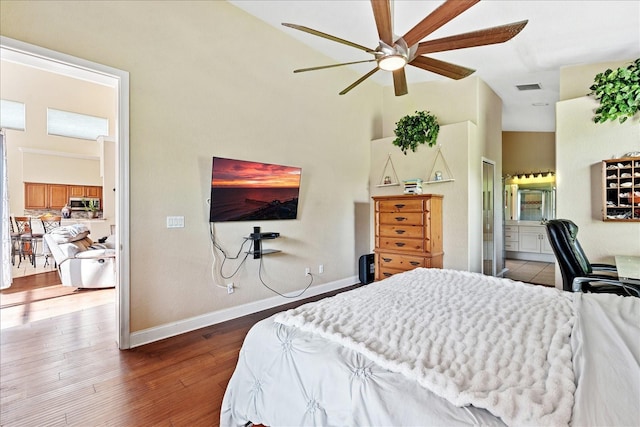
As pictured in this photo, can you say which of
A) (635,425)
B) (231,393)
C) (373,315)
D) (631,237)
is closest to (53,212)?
(231,393)

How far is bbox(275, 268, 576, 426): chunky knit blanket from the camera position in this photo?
837 millimetres

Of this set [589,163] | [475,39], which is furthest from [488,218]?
[475,39]

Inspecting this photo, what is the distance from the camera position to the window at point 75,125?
24.6 ft

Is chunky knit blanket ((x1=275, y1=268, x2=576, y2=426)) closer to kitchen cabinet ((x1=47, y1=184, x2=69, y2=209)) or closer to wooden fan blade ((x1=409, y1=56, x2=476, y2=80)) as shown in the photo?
wooden fan blade ((x1=409, y1=56, x2=476, y2=80))

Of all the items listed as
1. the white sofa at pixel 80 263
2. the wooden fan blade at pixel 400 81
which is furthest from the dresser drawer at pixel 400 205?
the white sofa at pixel 80 263

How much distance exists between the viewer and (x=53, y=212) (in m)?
8.03

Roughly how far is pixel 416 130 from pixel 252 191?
2.59 metres

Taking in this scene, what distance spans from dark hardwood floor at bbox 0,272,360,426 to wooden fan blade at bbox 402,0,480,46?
104 inches

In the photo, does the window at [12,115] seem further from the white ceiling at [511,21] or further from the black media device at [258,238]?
the black media device at [258,238]

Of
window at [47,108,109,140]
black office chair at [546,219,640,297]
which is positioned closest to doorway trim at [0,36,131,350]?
black office chair at [546,219,640,297]

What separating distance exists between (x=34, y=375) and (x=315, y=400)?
241cm

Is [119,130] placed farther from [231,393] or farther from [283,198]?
[231,393]

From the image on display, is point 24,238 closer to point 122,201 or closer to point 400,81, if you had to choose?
point 122,201

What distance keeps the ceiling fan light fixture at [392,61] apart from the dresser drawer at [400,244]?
2.36 meters
